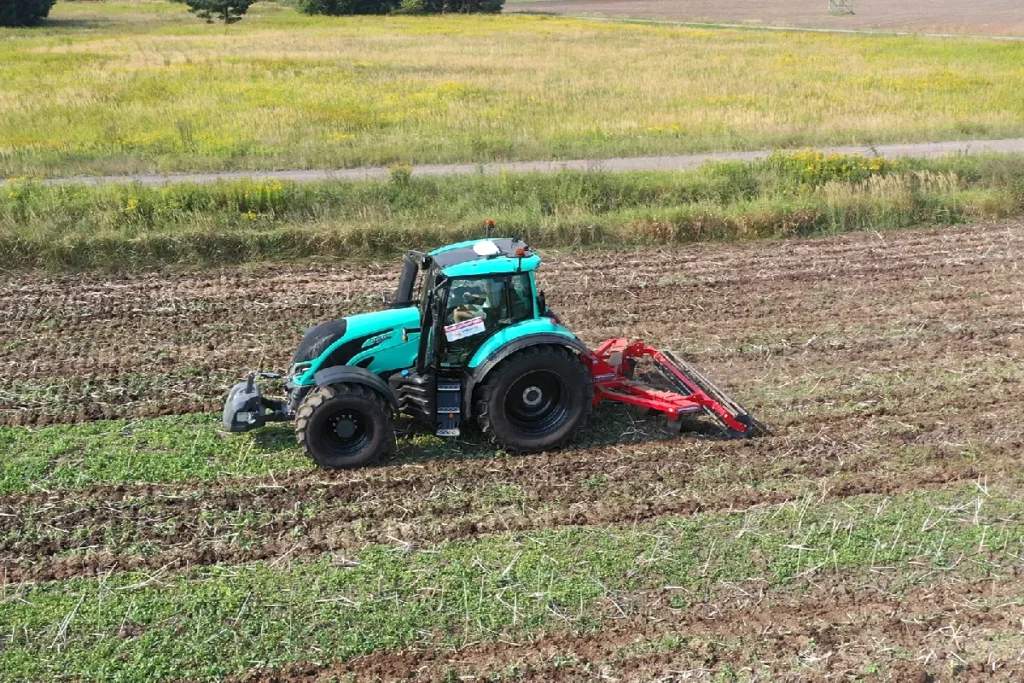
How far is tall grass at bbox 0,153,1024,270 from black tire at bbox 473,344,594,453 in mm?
7105

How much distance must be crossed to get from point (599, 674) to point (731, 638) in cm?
93

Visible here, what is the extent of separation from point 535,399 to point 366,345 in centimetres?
155

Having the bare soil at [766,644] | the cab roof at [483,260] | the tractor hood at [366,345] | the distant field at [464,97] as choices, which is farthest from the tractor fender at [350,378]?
the distant field at [464,97]

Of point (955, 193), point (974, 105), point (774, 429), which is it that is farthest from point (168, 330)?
point (974, 105)

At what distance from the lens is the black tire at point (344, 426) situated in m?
8.19

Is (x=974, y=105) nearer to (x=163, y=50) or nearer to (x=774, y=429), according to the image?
(x=774, y=429)

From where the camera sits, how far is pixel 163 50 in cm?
4631

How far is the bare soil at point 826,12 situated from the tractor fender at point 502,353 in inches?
2287

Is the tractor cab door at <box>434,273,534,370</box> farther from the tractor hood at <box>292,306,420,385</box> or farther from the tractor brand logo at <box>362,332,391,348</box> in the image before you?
the tractor brand logo at <box>362,332,391,348</box>

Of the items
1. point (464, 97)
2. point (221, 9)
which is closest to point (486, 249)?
point (464, 97)

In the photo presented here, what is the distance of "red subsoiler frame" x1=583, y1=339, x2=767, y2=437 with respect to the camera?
916 cm

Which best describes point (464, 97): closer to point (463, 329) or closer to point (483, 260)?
point (483, 260)

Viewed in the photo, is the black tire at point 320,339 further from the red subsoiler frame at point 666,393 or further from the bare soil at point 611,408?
the red subsoiler frame at point 666,393

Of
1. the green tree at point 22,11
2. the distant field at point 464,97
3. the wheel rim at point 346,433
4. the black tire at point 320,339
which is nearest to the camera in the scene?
the wheel rim at point 346,433
